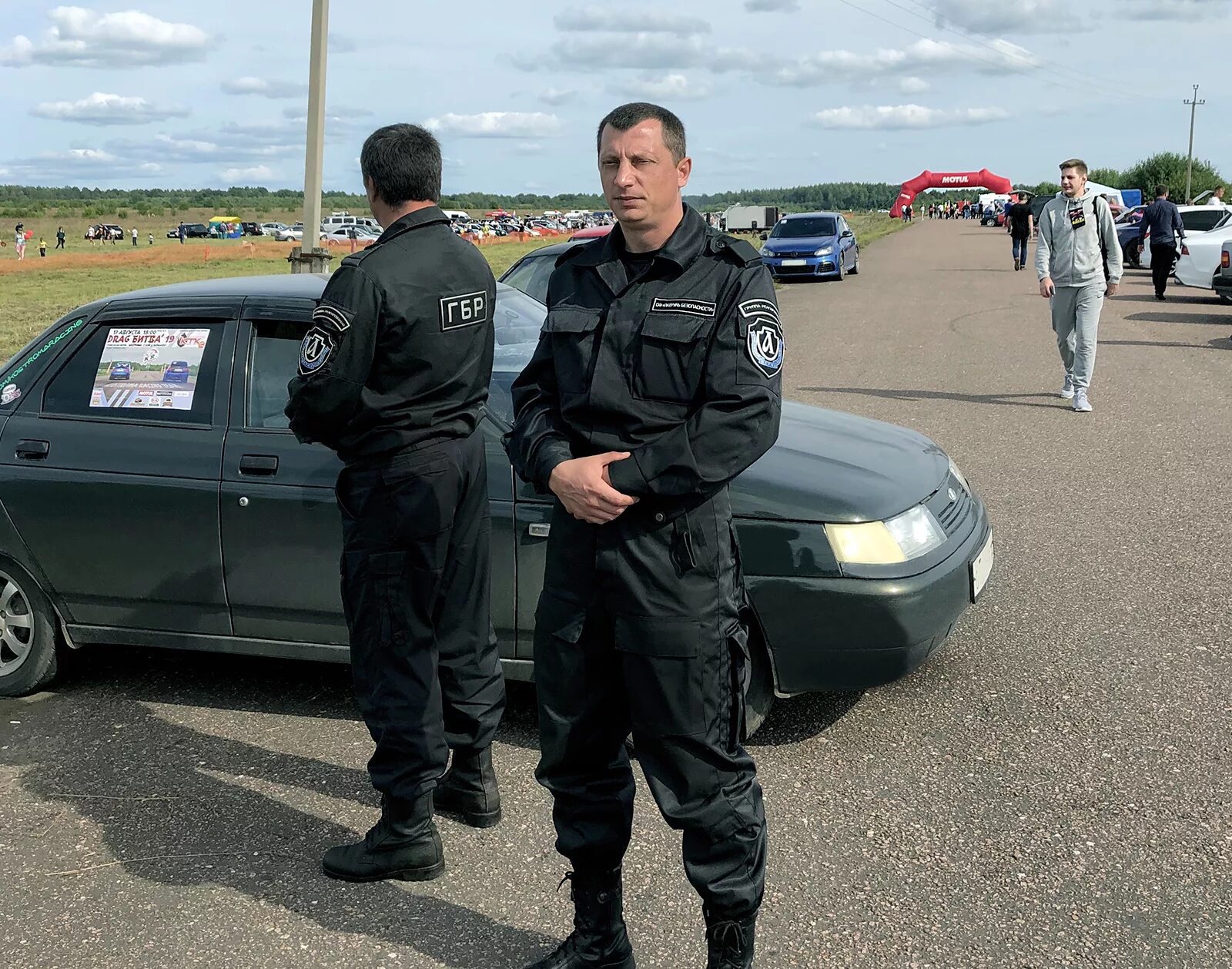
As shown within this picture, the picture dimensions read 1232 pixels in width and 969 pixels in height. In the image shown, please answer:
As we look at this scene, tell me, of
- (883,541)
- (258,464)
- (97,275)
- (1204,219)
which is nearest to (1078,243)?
(883,541)

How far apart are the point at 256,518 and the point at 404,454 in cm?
123

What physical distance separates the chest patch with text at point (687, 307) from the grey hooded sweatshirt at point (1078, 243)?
8.19 m

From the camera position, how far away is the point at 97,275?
120 feet

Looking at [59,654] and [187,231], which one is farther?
[187,231]

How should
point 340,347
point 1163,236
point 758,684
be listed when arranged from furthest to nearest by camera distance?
point 1163,236 < point 758,684 < point 340,347

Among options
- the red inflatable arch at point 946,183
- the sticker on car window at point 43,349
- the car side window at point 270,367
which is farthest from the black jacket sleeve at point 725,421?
the red inflatable arch at point 946,183

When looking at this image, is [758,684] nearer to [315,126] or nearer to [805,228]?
[315,126]

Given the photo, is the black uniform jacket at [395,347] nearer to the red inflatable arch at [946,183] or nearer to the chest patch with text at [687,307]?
the chest patch with text at [687,307]

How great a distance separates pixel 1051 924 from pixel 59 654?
12.2 ft

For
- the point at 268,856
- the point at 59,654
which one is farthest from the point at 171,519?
the point at 268,856

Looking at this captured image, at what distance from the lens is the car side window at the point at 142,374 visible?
456cm

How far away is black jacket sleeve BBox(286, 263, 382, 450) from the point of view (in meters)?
3.21

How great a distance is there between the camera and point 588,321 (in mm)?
2656

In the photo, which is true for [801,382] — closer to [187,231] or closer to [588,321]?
[588,321]
